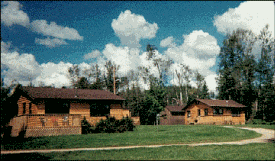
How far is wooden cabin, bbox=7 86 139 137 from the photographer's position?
18.6m

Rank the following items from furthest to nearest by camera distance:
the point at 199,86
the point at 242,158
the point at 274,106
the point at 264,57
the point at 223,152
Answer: the point at 199,86 → the point at 264,57 → the point at 274,106 → the point at 223,152 → the point at 242,158

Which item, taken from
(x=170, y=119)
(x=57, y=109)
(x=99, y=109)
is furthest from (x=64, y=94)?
(x=170, y=119)

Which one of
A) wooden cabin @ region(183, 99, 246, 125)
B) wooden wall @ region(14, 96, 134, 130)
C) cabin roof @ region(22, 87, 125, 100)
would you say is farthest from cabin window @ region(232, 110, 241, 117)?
cabin roof @ region(22, 87, 125, 100)

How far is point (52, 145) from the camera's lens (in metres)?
12.7

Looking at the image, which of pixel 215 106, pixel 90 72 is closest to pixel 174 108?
pixel 215 106

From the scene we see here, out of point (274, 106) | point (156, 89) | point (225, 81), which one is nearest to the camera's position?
point (156, 89)

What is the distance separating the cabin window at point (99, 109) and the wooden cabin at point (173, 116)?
1984 centimetres

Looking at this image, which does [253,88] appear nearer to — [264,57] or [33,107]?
[264,57]

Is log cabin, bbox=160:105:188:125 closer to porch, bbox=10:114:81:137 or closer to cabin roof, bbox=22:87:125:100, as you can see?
cabin roof, bbox=22:87:125:100

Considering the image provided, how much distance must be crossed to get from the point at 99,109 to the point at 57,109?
15.4 ft

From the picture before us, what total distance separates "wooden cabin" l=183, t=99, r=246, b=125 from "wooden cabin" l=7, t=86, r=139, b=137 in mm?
14778

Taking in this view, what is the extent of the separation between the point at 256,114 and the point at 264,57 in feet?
36.8

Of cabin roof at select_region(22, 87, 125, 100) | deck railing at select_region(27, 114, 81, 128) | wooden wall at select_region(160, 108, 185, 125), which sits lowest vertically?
wooden wall at select_region(160, 108, 185, 125)

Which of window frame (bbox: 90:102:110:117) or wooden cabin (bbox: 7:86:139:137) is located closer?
wooden cabin (bbox: 7:86:139:137)
